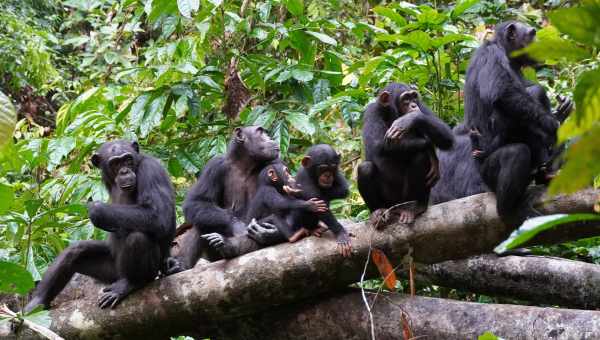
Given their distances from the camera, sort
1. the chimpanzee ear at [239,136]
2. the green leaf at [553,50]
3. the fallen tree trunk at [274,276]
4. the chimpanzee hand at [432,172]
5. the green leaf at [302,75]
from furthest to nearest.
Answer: the green leaf at [302,75] → the chimpanzee ear at [239,136] → the chimpanzee hand at [432,172] → the fallen tree trunk at [274,276] → the green leaf at [553,50]

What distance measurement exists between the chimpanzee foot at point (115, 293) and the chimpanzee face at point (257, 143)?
168 cm

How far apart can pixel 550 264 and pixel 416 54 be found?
2.34 metres

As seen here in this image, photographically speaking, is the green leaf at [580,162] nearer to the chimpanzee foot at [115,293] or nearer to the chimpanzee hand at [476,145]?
the chimpanzee hand at [476,145]

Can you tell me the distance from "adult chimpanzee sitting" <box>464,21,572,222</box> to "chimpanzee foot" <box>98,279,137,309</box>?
2.72 metres

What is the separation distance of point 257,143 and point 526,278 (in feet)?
8.31

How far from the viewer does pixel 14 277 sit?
105 inches

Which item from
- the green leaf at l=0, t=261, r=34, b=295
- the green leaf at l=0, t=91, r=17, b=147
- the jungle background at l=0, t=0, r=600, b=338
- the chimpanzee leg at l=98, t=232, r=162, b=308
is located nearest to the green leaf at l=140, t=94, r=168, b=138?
the jungle background at l=0, t=0, r=600, b=338

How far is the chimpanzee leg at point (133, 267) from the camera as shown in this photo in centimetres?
527

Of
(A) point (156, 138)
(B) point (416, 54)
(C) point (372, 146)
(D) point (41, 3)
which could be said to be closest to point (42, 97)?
(D) point (41, 3)

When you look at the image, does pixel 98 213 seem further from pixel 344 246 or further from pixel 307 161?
pixel 344 246

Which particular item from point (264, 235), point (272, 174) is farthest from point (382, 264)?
point (272, 174)

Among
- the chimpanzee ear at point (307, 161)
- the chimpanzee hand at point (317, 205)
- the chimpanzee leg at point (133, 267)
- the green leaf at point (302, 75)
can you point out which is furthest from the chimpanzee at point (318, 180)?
the green leaf at point (302, 75)

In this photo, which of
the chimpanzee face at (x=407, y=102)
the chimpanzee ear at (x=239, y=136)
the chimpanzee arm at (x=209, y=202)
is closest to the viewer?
the chimpanzee face at (x=407, y=102)

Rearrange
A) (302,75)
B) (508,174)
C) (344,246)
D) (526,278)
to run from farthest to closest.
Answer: (302,75), (526,278), (344,246), (508,174)
